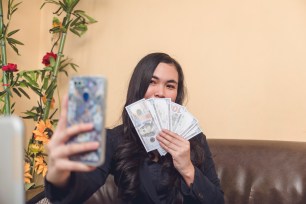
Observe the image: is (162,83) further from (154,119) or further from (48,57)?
(48,57)

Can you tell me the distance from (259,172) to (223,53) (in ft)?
2.48

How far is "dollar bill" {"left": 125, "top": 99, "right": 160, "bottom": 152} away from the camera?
1353mm

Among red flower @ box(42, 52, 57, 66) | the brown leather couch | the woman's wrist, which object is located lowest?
the brown leather couch

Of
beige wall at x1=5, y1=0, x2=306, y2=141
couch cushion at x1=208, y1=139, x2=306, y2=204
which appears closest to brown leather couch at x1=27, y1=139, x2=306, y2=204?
couch cushion at x1=208, y1=139, x2=306, y2=204

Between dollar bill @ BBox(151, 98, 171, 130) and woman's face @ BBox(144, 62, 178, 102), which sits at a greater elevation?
woman's face @ BBox(144, 62, 178, 102)

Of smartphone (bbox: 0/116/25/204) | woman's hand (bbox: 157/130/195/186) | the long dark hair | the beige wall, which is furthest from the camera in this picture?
the beige wall

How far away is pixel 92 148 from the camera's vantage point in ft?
2.13

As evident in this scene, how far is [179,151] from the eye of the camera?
1.28 m

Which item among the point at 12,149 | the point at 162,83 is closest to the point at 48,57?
the point at 162,83

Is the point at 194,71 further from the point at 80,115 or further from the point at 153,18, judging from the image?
the point at 80,115

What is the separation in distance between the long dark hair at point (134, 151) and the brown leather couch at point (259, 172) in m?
0.52

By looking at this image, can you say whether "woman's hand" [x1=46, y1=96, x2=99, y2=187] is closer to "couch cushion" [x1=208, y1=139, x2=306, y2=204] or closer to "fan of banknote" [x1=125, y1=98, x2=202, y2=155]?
"fan of banknote" [x1=125, y1=98, x2=202, y2=155]

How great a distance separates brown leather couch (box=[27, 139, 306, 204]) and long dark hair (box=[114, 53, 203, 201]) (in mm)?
Answer: 524

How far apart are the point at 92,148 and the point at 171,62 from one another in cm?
98
